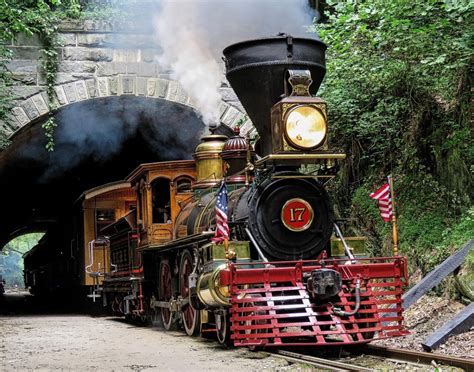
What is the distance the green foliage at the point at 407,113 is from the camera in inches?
345

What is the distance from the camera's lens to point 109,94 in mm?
13742

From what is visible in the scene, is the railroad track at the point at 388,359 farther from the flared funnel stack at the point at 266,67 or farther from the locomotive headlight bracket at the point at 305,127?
the flared funnel stack at the point at 266,67

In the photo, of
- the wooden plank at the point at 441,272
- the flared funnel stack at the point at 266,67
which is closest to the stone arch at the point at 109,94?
the flared funnel stack at the point at 266,67

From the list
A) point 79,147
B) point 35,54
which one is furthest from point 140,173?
point 79,147

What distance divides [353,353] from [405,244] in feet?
10.4

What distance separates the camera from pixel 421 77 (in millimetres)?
10562

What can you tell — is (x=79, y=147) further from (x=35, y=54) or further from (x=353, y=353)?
(x=353, y=353)

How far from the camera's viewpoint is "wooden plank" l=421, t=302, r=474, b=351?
618 centimetres

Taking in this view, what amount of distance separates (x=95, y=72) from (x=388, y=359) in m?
9.23

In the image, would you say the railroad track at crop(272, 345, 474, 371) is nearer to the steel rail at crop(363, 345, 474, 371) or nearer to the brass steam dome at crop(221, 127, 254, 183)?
the steel rail at crop(363, 345, 474, 371)

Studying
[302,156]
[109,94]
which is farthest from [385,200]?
[109,94]

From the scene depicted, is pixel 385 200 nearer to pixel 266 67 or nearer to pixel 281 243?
pixel 281 243

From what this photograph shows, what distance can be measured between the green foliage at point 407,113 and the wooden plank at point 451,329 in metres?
2.00

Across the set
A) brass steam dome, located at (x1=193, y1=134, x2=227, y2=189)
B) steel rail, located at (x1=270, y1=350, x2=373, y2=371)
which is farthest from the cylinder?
brass steam dome, located at (x1=193, y1=134, x2=227, y2=189)
